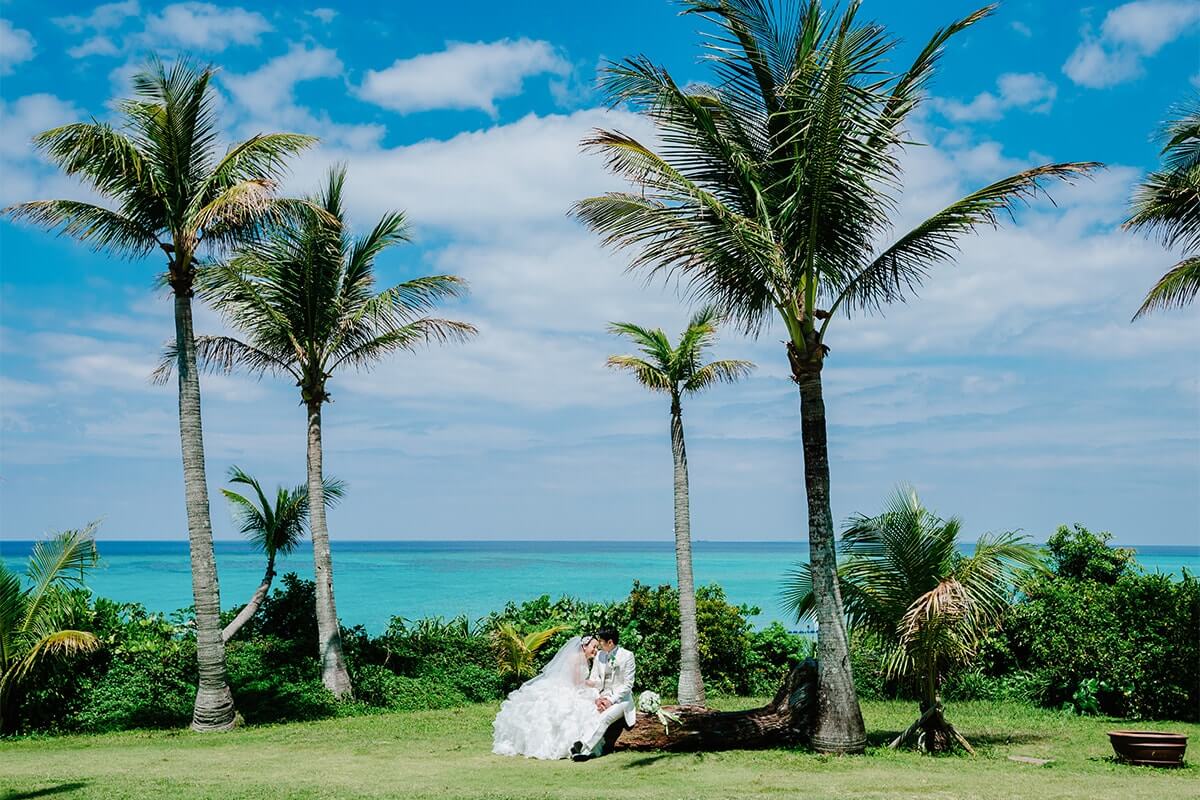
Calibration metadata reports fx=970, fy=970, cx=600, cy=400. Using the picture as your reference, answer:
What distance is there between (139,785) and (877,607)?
828 cm

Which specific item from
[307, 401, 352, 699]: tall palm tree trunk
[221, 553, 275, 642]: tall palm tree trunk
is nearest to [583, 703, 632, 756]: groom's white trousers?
[307, 401, 352, 699]: tall palm tree trunk

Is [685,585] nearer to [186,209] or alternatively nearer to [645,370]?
[645,370]

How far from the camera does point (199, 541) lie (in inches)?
542

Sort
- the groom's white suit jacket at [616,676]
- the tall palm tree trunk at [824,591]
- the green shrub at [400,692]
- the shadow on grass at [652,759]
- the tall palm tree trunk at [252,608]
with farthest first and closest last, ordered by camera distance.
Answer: the tall palm tree trunk at [252,608]
the green shrub at [400,692]
the groom's white suit jacket at [616,676]
the tall palm tree trunk at [824,591]
the shadow on grass at [652,759]

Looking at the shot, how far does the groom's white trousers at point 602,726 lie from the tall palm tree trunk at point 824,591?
2187 millimetres

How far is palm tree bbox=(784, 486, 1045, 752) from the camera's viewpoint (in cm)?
1091

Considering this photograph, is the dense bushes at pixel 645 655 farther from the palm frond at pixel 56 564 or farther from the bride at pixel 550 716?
the bride at pixel 550 716

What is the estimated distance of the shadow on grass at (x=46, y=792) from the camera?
8578 mm

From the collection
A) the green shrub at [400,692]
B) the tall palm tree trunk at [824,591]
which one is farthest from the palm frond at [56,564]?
the tall palm tree trunk at [824,591]

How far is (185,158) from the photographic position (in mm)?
13680

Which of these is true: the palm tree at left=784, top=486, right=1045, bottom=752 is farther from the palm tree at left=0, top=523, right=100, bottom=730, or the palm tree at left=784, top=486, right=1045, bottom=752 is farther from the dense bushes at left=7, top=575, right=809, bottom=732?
the palm tree at left=0, top=523, right=100, bottom=730

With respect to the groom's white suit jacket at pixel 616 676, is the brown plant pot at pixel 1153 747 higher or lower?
lower

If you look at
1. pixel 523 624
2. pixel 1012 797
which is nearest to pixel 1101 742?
pixel 1012 797

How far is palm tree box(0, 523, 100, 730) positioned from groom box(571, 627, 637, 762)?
695 cm
